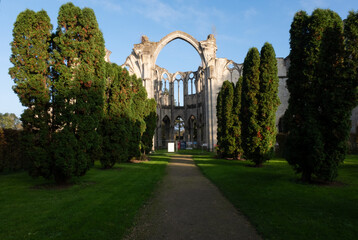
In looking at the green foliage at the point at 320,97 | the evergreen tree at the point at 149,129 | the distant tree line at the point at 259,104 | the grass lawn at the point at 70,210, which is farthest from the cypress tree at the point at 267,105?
the evergreen tree at the point at 149,129

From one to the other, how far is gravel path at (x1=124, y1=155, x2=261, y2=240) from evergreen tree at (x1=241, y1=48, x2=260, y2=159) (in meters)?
6.73

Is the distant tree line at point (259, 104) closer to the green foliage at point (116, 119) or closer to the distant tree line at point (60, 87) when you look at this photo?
the green foliage at point (116, 119)

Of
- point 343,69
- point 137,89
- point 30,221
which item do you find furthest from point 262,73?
point 30,221

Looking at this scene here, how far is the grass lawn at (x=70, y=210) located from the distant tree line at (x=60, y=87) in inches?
38.9

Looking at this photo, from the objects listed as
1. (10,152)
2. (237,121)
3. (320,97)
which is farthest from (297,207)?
(10,152)

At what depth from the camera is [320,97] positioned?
8.07 metres

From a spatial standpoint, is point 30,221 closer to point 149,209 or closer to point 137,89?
point 149,209

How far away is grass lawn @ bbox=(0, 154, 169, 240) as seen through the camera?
4176 millimetres

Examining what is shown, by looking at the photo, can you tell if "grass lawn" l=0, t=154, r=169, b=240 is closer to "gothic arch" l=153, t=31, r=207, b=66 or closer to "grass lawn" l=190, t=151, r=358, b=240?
"grass lawn" l=190, t=151, r=358, b=240

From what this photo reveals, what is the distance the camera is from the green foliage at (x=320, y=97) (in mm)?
7637

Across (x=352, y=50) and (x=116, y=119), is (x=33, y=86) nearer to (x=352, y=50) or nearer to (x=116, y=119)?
(x=116, y=119)

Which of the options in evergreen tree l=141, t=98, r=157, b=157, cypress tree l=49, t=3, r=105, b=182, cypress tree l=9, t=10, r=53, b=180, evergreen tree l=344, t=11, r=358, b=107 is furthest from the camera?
evergreen tree l=141, t=98, r=157, b=157

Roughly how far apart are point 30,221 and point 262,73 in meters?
13.1

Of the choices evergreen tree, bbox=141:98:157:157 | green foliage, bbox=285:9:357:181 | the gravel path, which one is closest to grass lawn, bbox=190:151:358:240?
the gravel path
